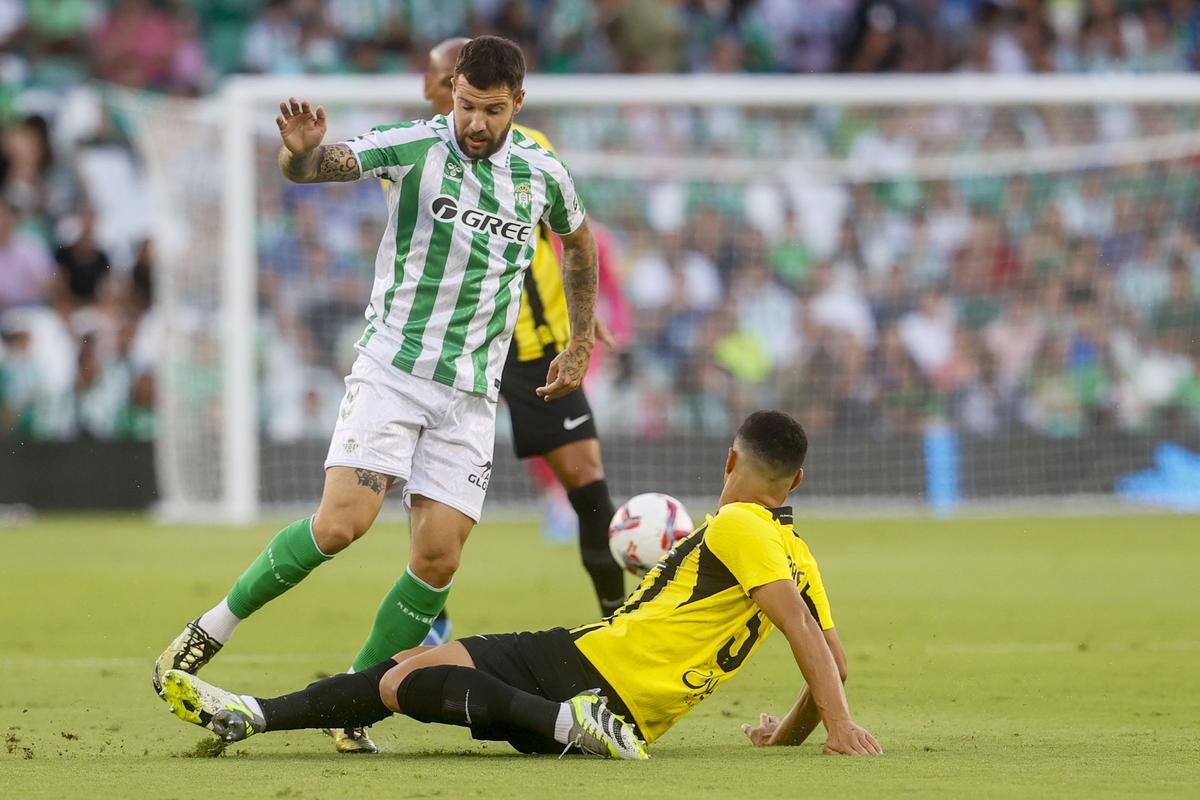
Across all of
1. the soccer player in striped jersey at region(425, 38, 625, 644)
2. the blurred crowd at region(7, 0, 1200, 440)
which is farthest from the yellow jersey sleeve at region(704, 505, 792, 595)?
the blurred crowd at region(7, 0, 1200, 440)

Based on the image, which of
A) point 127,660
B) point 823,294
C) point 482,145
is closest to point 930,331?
point 823,294

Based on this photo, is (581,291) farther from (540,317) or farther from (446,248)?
(540,317)

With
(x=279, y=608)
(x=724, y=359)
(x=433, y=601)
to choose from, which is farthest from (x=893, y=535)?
(x=433, y=601)

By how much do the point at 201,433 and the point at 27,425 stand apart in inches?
65.7

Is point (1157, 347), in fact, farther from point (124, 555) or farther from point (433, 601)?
point (433, 601)

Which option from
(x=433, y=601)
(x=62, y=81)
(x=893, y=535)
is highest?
(x=62, y=81)

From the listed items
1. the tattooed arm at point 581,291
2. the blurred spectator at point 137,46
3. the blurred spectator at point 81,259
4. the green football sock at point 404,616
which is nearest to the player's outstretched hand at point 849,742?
the green football sock at point 404,616

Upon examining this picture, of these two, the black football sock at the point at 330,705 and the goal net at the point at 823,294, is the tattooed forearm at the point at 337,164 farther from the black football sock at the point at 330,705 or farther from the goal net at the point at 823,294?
the goal net at the point at 823,294

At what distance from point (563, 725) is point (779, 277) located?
12.3 meters

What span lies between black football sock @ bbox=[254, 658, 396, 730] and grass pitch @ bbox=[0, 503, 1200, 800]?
12 centimetres

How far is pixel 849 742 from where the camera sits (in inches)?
185

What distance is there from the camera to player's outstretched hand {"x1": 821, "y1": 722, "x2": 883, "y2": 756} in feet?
15.4

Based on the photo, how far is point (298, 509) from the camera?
15539mm

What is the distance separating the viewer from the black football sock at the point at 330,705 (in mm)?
4758
